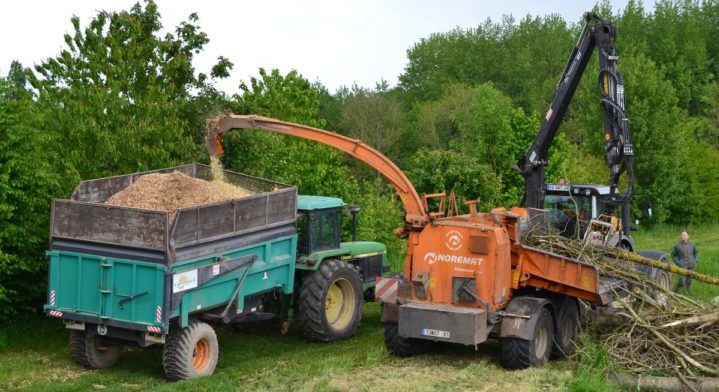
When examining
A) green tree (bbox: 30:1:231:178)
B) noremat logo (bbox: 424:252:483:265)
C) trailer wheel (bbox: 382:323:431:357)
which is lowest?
trailer wheel (bbox: 382:323:431:357)

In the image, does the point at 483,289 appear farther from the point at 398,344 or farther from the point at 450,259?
the point at 398,344

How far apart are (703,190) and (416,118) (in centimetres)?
2417

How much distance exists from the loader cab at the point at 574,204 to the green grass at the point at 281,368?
3797mm

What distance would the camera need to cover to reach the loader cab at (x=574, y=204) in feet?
55.9

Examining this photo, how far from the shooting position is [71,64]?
17.1 meters

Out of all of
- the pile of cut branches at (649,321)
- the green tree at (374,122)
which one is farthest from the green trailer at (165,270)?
the green tree at (374,122)

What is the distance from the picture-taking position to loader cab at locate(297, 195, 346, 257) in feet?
49.1

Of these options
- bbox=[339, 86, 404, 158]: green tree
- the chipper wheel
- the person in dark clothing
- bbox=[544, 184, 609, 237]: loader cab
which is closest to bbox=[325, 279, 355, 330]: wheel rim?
the chipper wheel

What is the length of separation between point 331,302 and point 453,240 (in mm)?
3420

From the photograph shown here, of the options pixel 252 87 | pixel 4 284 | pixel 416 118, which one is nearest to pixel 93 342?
pixel 4 284

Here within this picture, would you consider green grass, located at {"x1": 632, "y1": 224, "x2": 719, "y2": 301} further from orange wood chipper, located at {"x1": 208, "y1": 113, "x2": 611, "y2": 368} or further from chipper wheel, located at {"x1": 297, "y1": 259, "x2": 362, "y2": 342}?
chipper wheel, located at {"x1": 297, "y1": 259, "x2": 362, "y2": 342}

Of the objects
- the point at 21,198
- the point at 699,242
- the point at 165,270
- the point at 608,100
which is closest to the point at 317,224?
the point at 165,270

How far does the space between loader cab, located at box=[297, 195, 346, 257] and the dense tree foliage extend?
3.31 m

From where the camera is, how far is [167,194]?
13.0m
